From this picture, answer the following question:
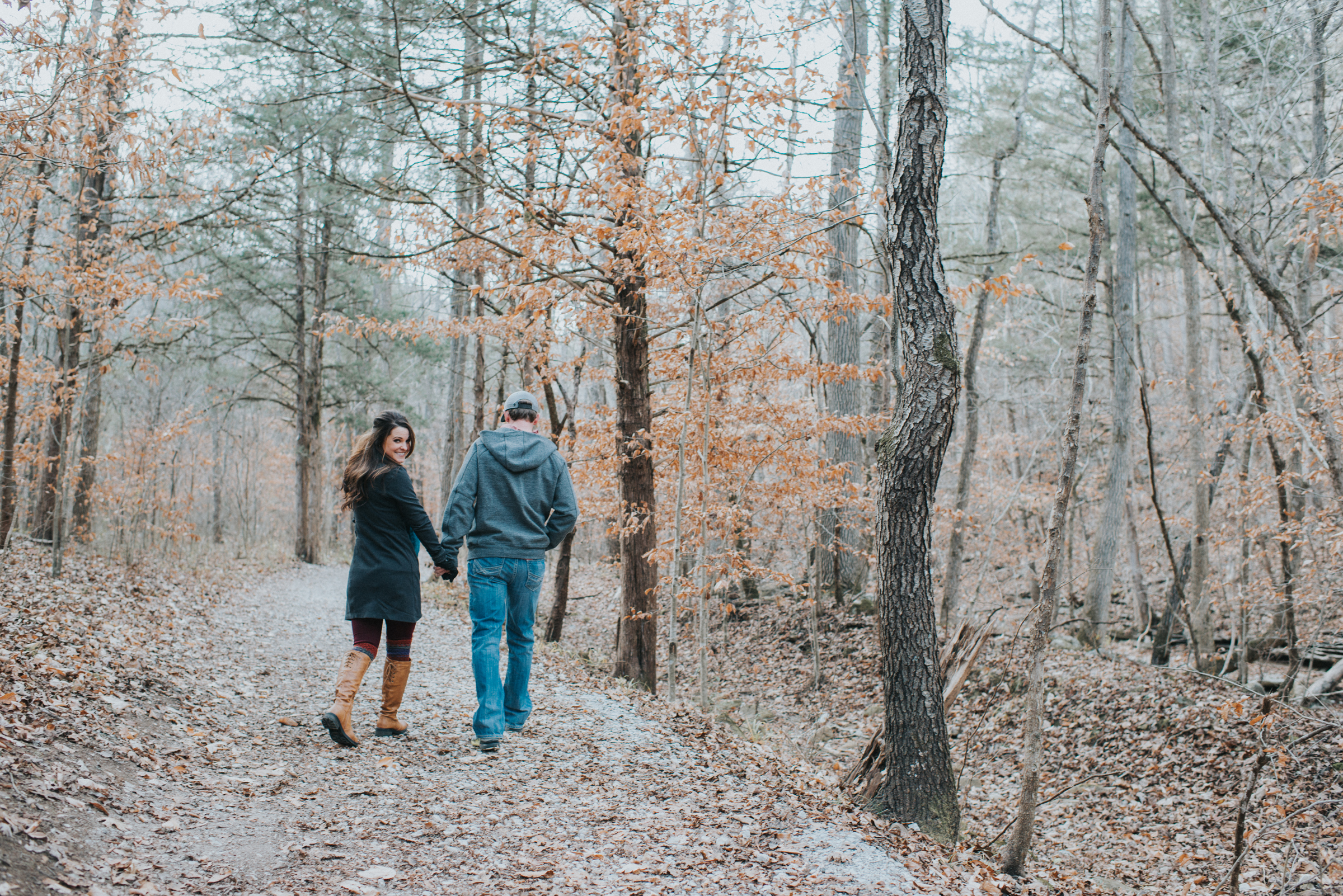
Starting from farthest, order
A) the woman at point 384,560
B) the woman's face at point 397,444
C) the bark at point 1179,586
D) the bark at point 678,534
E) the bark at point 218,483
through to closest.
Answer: the bark at point 218,483 → the bark at point 1179,586 → the bark at point 678,534 → the woman's face at point 397,444 → the woman at point 384,560

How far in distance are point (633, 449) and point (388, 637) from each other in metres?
3.51

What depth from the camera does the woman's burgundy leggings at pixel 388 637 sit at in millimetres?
4930

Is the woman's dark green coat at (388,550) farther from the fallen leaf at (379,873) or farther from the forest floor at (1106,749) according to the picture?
the forest floor at (1106,749)

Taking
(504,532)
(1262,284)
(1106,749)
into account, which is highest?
(1262,284)

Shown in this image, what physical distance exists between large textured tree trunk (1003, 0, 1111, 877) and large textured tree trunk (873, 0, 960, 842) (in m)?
0.37

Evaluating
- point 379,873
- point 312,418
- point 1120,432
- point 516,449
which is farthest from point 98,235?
point 1120,432

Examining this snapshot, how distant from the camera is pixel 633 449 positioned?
7.97 meters

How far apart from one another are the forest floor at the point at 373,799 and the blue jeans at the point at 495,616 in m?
0.27

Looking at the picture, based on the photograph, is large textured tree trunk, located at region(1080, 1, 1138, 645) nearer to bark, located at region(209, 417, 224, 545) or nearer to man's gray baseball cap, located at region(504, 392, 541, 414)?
man's gray baseball cap, located at region(504, 392, 541, 414)

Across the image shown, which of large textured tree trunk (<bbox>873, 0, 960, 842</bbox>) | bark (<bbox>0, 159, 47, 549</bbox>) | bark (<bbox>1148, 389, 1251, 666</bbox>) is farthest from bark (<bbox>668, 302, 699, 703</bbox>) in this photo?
bark (<bbox>0, 159, 47, 549</bbox>)

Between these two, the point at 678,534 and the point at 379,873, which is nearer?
the point at 379,873

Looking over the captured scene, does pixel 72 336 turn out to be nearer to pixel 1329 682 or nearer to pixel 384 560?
pixel 384 560

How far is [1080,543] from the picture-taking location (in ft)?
75.3

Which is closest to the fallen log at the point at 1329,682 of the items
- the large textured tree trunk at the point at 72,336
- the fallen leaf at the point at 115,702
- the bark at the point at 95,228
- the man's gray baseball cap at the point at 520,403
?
the man's gray baseball cap at the point at 520,403
